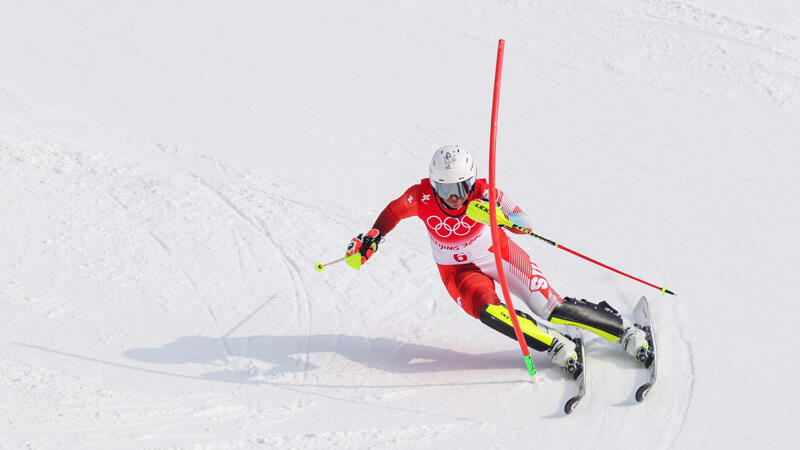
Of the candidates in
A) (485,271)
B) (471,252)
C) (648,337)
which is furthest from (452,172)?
(648,337)

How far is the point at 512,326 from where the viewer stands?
6852mm

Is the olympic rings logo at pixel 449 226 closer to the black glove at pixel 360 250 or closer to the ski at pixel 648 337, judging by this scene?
the black glove at pixel 360 250

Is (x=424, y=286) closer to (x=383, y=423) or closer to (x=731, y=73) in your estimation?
(x=383, y=423)

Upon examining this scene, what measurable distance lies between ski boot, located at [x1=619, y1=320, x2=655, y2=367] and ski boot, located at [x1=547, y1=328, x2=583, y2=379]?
0.39 meters

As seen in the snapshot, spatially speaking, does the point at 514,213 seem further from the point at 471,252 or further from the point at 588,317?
the point at 588,317

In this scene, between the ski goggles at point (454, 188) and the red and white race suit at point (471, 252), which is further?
the red and white race suit at point (471, 252)

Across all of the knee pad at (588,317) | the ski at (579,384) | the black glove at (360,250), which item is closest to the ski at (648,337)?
the knee pad at (588,317)

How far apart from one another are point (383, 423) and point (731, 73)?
642 centimetres

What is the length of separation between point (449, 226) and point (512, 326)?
2.65 ft

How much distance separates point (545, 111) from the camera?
35.3 ft

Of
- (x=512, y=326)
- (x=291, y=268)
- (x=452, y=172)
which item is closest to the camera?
(x=452, y=172)

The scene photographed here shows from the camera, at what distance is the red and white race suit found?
6945mm

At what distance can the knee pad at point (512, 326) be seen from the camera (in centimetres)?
682

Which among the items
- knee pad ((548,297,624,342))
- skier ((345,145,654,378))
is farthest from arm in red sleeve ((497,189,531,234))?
knee pad ((548,297,624,342))
